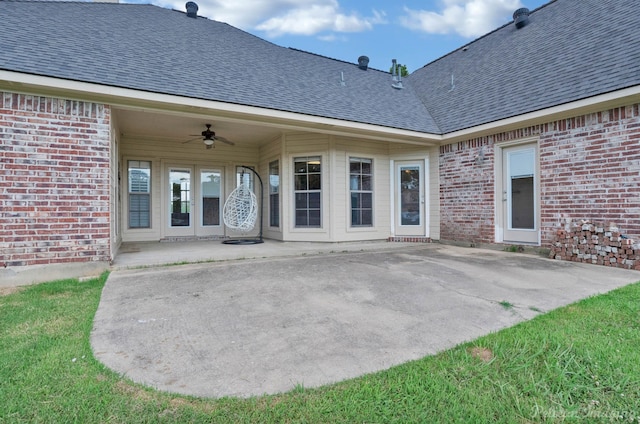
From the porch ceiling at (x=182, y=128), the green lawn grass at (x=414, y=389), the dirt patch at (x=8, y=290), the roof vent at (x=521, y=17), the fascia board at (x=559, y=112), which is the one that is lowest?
the green lawn grass at (x=414, y=389)

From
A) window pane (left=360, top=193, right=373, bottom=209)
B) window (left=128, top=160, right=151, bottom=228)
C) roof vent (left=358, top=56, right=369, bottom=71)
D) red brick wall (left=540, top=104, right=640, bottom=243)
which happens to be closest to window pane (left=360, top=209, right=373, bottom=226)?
window pane (left=360, top=193, right=373, bottom=209)

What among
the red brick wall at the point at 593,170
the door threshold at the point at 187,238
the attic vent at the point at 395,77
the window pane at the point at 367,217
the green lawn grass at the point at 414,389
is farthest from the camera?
the attic vent at the point at 395,77

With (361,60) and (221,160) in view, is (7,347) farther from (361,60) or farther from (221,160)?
(361,60)

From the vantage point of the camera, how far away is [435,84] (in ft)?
33.3

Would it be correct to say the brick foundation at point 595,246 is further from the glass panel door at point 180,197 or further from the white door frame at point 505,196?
the glass panel door at point 180,197

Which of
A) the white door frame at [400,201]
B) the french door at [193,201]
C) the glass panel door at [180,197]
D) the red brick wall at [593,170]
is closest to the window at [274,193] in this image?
the french door at [193,201]

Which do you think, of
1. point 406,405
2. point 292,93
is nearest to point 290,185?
point 292,93

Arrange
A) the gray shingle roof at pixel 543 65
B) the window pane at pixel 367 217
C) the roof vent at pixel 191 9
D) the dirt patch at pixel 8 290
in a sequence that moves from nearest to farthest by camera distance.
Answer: the dirt patch at pixel 8 290 → the gray shingle roof at pixel 543 65 → the window pane at pixel 367 217 → the roof vent at pixel 191 9

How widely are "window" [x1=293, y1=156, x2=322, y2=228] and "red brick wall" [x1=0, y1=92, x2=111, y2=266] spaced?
13.3 ft

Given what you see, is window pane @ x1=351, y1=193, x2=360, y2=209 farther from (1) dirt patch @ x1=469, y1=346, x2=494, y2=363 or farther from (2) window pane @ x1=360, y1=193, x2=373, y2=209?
(1) dirt patch @ x1=469, y1=346, x2=494, y2=363

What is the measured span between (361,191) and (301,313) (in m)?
5.44

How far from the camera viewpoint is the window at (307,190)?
7910 mm

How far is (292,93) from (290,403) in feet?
21.1

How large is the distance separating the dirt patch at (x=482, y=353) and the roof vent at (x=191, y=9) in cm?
986
